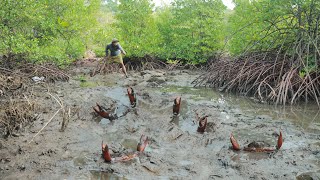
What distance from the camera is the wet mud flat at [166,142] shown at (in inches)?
139

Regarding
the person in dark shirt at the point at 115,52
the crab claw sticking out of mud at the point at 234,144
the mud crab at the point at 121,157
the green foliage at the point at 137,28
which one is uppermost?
the green foliage at the point at 137,28

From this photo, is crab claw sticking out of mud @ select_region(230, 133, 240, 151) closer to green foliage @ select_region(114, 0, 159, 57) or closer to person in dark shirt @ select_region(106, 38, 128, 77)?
person in dark shirt @ select_region(106, 38, 128, 77)

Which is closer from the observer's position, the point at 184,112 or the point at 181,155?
the point at 181,155

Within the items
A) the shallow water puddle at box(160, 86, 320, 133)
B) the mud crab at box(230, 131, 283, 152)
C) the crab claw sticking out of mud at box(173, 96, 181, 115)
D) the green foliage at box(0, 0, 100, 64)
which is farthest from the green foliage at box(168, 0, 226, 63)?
the mud crab at box(230, 131, 283, 152)

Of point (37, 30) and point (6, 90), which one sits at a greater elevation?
point (37, 30)

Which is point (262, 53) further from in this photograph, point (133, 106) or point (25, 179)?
point (25, 179)

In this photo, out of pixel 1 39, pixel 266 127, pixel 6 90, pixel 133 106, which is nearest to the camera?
pixel 266 127

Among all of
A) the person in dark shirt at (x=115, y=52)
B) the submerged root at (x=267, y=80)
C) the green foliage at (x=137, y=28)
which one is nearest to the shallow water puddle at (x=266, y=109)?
the submerged root at (x=267, y=80)

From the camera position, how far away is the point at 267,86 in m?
7.31

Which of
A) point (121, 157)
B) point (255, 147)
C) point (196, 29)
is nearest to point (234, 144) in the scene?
point (255, 147)

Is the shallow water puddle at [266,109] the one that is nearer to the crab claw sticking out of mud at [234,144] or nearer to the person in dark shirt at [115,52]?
the crab claw sticking out of mud at [234,144]

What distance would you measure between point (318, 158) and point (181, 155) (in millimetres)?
1708

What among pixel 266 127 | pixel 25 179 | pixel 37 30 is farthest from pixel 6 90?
pixel 37 30

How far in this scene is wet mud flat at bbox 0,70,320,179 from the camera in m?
3.52
